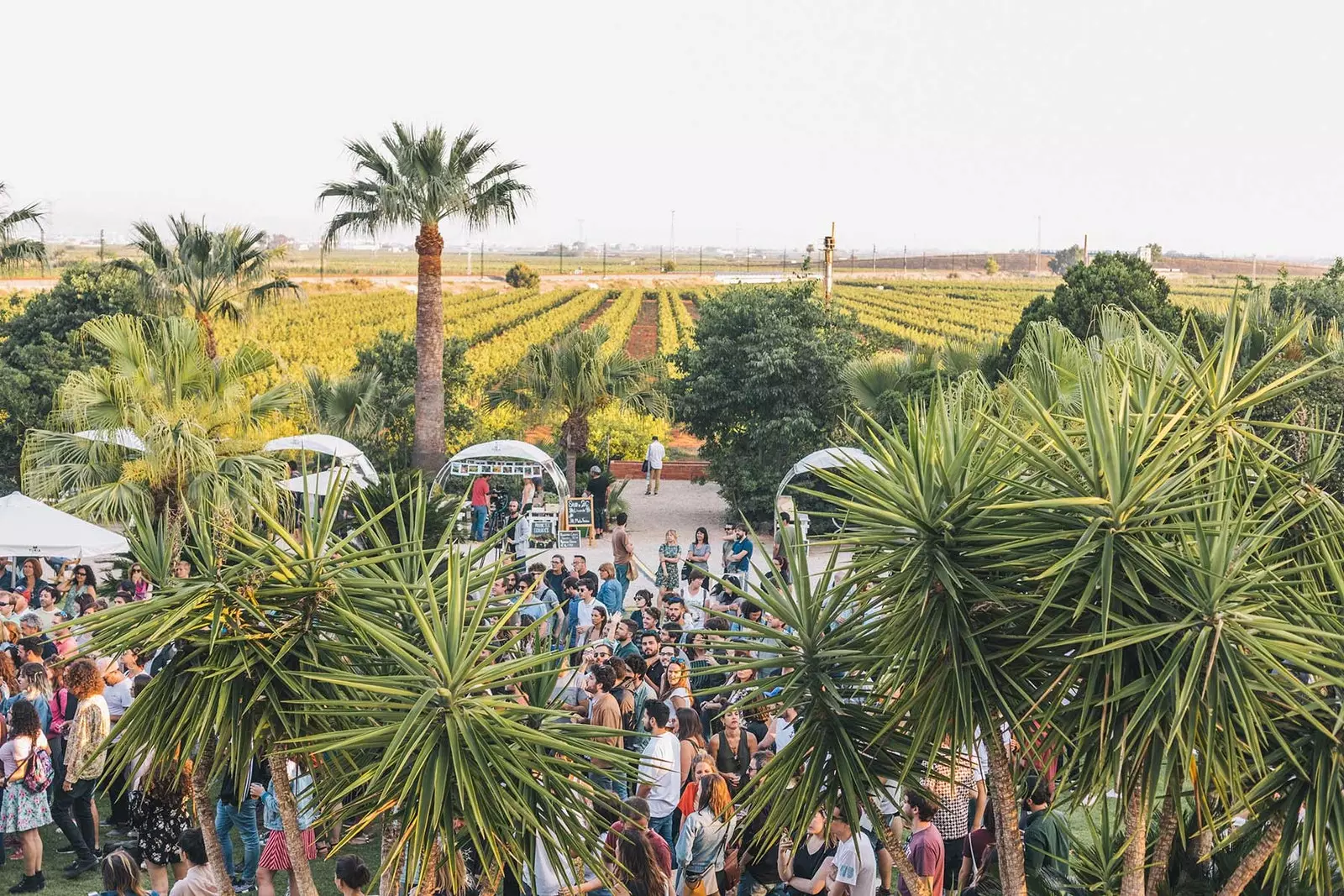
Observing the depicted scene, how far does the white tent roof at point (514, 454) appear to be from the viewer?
2191cm

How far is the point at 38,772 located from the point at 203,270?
1443 centimetres

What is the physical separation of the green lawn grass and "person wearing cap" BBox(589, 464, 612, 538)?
12714 millimetres

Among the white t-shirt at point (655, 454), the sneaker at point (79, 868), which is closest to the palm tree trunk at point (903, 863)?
the sneaker at point (79, 868)

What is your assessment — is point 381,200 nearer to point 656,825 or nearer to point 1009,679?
point 656,825

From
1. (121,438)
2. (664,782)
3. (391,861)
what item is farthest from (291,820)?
(121,438)

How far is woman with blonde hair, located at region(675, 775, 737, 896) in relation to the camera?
798cm

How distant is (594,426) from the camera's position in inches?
1209

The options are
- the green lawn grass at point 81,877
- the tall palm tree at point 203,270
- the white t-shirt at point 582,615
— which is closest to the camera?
the green lawn grass at point 81,877

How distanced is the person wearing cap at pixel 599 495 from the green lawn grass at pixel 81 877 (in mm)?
12714

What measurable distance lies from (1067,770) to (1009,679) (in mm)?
446

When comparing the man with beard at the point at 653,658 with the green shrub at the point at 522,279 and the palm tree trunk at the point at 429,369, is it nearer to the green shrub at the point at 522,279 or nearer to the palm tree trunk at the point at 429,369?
the palm tree trunk at the point at 429,369

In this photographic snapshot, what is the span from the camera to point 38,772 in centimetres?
917

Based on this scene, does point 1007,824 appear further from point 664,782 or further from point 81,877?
point 81,877

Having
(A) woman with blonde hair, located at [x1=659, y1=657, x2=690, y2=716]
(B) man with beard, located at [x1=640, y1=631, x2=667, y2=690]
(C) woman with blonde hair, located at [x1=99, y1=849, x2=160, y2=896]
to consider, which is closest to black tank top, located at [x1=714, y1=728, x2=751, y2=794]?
(A) woman with blonde hair, located at [x1=659, y1=657, x2=690, y2=716]
